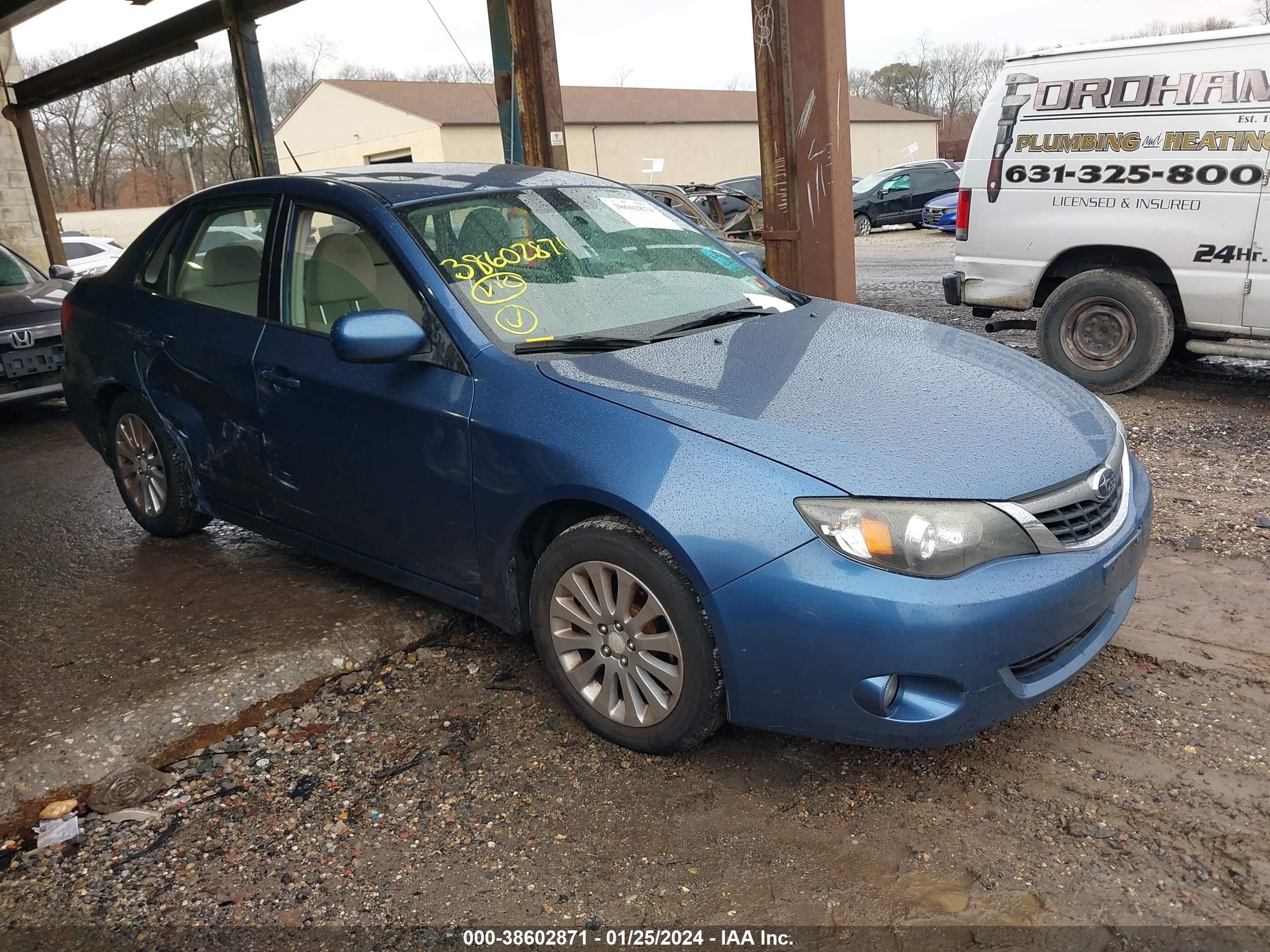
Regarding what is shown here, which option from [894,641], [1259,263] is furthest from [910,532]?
[1259,263]

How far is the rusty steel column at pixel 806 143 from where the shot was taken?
5.54 metres

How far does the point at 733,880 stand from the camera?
2.46 metres

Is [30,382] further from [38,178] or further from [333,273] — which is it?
[38,178]

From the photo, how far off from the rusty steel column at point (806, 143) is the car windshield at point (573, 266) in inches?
72.7

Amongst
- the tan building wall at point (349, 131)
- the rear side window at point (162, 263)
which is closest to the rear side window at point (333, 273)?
the rear side window at point (162, 263)

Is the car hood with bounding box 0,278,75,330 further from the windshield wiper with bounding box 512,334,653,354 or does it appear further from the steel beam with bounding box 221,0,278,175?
the windshield wiper with bounding box 512,334,653,354

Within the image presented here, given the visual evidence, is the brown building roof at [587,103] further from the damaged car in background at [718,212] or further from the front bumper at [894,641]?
the front bumper at [894,641]

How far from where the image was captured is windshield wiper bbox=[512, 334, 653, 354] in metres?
3.23

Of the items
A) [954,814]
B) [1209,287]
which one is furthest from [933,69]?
[954,814]

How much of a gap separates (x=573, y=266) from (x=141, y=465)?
2589 millimetres

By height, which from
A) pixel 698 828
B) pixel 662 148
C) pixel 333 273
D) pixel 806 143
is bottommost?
pixel 698 828

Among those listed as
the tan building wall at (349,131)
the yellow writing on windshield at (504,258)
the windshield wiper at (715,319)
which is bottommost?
the windshield wiper at (715,319)

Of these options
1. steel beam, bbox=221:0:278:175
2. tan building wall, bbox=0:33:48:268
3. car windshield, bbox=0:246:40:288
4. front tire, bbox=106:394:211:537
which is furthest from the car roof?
tan building wall, bbox=0:33:48:268

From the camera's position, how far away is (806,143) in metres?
5.72
